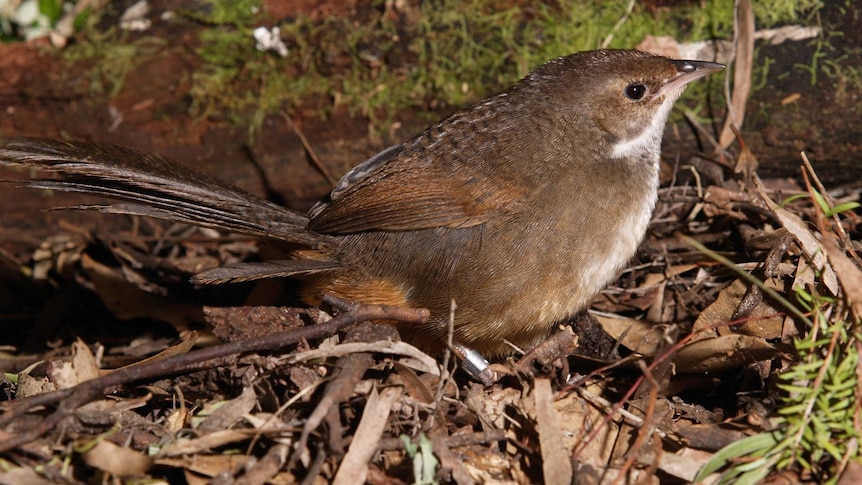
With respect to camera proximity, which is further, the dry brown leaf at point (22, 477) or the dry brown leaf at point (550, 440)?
the dry brown leaf at point (550, 440)

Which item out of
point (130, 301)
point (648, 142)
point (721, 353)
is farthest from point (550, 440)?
point (130, 301)

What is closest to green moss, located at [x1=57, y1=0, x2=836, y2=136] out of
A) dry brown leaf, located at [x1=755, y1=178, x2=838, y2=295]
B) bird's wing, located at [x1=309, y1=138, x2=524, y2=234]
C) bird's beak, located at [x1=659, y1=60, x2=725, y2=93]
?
bird's beak, located at [x1=659, y1=60, x2=725, y2=93]

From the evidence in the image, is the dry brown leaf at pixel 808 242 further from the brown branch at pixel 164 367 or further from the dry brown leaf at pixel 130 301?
the dry brown leaf at pixel 130 301

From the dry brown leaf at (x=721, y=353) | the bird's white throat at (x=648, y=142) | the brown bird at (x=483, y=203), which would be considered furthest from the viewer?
the bird's white throat at (x=648, y=142)

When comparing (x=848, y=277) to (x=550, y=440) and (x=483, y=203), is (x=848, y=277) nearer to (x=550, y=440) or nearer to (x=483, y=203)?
(x=550, y=440)

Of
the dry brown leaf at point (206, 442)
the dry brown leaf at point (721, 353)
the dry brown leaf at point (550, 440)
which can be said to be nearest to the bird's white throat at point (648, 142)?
the dry brown leaf at point (721, 353)

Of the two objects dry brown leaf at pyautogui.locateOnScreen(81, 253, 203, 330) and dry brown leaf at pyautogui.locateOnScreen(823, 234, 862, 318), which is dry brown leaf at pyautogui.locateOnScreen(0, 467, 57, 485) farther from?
dry brown leaf at pyautogui.locateOnScreen(823, 234, 862, 318)

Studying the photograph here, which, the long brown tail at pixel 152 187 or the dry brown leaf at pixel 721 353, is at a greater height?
the long brown tail at pixel 152 187
